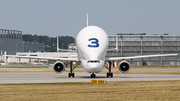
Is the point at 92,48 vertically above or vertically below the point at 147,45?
below

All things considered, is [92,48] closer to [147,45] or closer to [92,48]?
[92,48]

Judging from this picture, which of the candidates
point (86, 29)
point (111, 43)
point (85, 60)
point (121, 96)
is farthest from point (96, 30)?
point (111, 43)

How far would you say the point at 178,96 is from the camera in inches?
717

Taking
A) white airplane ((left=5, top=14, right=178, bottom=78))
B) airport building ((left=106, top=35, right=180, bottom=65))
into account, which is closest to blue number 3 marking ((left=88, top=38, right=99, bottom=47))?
white airplane ((left=5, top=14, right=178, bottom=78))

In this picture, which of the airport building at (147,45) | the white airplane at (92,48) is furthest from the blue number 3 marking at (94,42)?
the airport building at (147,45)

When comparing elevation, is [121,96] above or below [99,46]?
below

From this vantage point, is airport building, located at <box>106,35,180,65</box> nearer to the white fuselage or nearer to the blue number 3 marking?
the white fuselage

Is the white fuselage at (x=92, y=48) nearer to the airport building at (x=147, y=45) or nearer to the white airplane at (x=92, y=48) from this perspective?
the white airplane at (x=92, y=48)

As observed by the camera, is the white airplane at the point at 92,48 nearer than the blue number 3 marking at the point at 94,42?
Yes

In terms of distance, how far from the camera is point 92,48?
3469cm

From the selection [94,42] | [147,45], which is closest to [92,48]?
[94,42]

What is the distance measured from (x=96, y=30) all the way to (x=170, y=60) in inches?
3138

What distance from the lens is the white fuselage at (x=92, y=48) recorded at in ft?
112

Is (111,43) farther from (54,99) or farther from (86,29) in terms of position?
(54,99)
